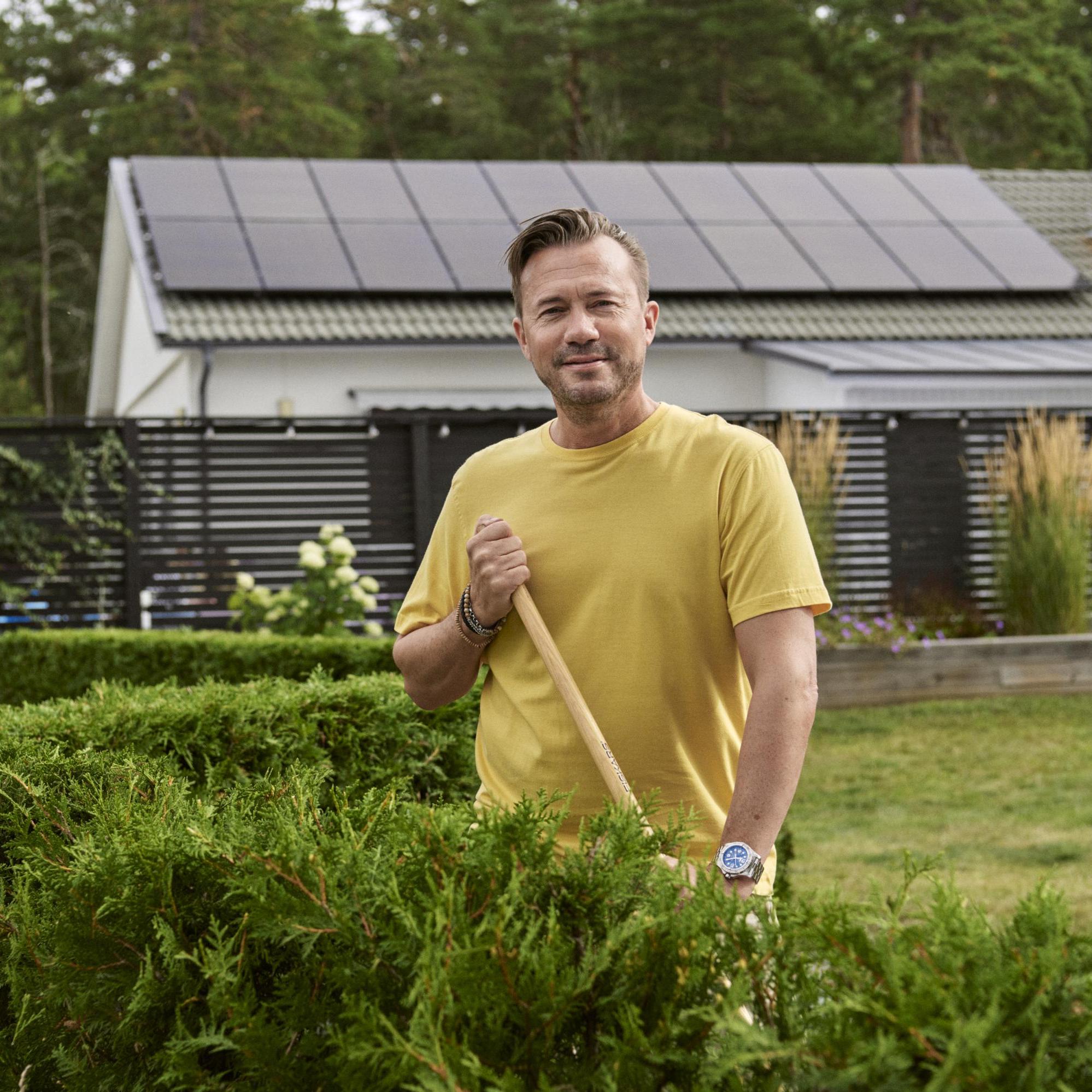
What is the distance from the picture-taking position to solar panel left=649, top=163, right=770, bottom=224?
1677 cm

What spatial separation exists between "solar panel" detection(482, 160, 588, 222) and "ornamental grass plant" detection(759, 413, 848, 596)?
577 centimetres

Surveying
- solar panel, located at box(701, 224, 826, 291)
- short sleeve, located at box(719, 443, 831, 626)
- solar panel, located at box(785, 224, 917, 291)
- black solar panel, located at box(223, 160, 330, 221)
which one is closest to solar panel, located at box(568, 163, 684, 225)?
solar panel, located at box(701, 224, 826, 291)

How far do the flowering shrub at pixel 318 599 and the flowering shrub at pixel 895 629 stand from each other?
328 cm

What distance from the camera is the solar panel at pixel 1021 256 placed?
1627 cm

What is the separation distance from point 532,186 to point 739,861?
1552 centimetres

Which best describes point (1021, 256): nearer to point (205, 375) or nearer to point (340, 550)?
point (205, 375)

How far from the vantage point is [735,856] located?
2.14 meters

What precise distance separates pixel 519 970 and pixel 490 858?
204 mm

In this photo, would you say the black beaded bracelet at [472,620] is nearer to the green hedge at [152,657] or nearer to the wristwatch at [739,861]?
the wristwatch at [739,861]

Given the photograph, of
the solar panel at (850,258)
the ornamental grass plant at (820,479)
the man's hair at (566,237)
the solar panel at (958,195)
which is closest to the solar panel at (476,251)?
the solar panel at (850,258)

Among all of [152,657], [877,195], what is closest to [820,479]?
[152,657]

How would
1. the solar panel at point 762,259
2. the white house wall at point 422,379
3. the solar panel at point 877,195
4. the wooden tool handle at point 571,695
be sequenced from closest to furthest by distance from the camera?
1. the wooden tool handle at point 571,695
2. the white house wall at point 422,379
3. the solar panel at point 762,259
4. the solar panel at point 877,195

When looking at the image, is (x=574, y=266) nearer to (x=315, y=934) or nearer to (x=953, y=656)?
(x=315, y=934)

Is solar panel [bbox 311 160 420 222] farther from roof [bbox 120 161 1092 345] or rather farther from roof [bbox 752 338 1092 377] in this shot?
roof [bbox 752 338 1092 377]
